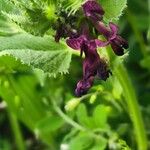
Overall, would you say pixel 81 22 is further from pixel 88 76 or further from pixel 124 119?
pixel 124 119

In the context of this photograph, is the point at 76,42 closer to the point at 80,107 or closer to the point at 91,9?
the point at 91,9

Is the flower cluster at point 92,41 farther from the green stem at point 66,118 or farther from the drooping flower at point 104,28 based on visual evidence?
the green stem at point 66,118

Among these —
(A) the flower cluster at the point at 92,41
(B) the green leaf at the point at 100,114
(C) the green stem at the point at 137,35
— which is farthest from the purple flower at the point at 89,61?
(C) the green stem at the point at 137,35

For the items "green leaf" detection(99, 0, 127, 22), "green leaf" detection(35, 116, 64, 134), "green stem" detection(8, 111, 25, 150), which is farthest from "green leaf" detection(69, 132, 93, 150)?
"green leaf" detection(99, 0, 127, 22)

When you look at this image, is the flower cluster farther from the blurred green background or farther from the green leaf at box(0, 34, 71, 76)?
the blurred green background

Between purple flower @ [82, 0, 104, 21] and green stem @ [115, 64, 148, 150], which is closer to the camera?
purple flower @ [82, 0, 104, 21]

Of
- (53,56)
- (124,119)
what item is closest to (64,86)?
(124,119)
